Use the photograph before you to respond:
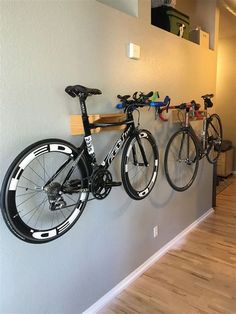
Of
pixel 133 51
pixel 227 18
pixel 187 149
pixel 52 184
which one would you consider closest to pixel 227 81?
pixel 227 18

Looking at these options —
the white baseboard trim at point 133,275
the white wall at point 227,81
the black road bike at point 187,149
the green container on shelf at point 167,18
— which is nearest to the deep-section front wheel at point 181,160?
the black road bike at point 187,149

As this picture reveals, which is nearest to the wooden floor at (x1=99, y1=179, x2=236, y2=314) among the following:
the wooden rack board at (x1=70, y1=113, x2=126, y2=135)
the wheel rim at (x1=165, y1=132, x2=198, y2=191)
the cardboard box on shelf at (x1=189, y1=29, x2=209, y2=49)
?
the wheel rim at (x1=165, y1=132, x2=198, y2=191)

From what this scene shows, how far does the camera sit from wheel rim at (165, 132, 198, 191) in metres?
2.72

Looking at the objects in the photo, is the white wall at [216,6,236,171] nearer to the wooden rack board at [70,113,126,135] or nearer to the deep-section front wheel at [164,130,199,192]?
the deep-section front wheel at [164,130,199,192]

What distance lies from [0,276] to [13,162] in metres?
A: 0.59

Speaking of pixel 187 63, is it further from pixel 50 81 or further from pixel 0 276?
pixel 0 276

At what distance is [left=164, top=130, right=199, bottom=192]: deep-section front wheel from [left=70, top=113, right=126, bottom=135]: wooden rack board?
2.72ft

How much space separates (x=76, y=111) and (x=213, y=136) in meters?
2.24

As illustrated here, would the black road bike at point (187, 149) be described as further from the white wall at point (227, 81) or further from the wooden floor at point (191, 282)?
the white wall at point (227, 81)

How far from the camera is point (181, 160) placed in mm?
2803

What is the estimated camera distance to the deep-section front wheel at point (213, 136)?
326 cm

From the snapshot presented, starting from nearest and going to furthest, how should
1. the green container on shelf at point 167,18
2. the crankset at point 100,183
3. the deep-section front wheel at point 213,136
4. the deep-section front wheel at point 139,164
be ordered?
the crankset at point 100,183, the deep-section front wheel at point 139,164, the green container on shelf at point 167,18, the deep-section front wheel at point 213,136

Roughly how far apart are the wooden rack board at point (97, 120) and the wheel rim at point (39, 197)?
0.58ft

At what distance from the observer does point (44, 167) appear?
4.97ft
